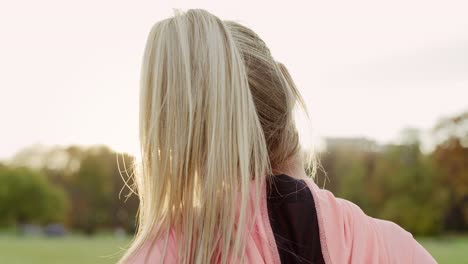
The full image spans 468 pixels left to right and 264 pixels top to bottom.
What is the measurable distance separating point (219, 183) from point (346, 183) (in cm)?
5658

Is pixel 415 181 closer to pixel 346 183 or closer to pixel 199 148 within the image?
pixel 346 183

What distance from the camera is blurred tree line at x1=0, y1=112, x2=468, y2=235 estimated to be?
51.8 m

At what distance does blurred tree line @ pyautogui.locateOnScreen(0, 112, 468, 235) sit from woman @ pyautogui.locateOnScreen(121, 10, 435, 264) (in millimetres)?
34957

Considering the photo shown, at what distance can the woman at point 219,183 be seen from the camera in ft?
6.73

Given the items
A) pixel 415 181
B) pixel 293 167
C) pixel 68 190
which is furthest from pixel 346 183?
pixel 293 167

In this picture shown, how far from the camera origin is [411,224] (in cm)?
5266

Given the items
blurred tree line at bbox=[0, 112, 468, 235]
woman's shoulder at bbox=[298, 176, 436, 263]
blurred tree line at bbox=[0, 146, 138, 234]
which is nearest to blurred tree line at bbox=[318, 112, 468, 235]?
blurred tree line at bbox=[0, 112, 468, 235]

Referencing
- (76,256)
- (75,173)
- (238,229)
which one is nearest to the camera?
(238,229)

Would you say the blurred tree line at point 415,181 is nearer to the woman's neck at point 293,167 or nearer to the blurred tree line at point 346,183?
the blurred tree line at point 346,183

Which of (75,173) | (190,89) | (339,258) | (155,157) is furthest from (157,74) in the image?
(75,173)

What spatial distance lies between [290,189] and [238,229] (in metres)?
0.21

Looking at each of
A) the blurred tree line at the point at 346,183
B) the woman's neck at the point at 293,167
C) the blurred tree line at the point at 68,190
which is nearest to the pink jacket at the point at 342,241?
the woman's neck at the point at 293,167

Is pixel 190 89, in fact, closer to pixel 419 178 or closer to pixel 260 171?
pixel 260 171

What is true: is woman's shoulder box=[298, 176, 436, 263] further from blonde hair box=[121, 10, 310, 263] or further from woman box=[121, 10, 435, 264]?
blonde hair box=[121, 10, 310, 263]
